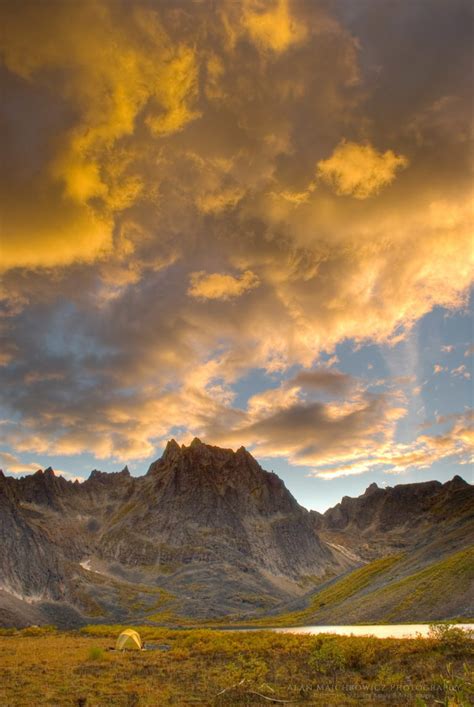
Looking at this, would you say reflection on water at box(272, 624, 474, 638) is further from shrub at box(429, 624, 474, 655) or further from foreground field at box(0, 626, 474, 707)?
foreground field at box(0, 626, 474, 707)

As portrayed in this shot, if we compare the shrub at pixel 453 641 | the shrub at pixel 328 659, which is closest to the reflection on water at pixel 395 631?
the shrub at pixel 453 641

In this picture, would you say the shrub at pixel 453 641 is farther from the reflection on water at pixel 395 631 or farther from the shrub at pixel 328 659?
the reflection on water at pixel 395 631

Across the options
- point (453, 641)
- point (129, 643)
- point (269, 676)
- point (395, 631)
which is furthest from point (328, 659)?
point (395, 631)

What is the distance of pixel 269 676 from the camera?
29.3 meters

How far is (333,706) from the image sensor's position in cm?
2133

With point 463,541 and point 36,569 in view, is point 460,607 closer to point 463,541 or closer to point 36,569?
point 463,541

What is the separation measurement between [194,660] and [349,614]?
6507 cm

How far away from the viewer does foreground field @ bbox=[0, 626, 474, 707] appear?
23.2 m

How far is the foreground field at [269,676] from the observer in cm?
2322

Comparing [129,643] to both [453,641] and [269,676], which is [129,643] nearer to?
[269,676]

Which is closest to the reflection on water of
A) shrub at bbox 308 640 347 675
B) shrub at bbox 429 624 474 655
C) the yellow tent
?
shrub at bbox 429 624 474 655

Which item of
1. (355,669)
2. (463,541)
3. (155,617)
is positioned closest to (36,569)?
(155,617)

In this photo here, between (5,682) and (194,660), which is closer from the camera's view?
(5,682)

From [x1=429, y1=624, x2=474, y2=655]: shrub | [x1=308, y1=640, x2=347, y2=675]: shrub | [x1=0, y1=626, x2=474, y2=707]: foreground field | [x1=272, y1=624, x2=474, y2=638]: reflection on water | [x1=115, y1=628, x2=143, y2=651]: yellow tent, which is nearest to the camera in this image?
[x1=0, y1=626, x2=474, y2=707]: foreground field
